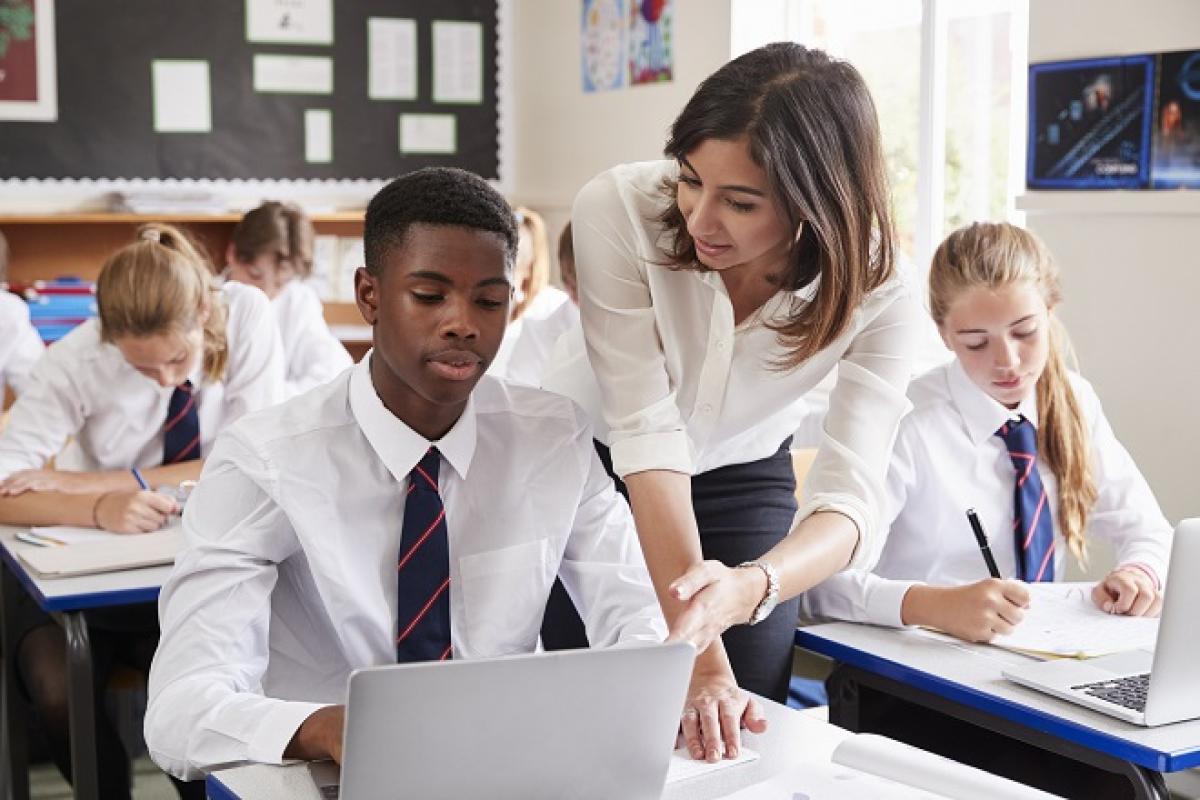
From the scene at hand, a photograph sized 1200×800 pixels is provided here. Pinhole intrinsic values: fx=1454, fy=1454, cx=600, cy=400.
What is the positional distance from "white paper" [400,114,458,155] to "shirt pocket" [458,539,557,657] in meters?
4.40

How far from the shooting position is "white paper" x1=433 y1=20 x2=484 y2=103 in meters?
5.84

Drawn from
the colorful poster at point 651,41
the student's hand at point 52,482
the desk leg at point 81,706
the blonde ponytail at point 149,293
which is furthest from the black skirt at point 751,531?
the colorful poster at point 651,41

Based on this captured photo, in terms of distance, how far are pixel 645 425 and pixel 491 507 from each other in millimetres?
198

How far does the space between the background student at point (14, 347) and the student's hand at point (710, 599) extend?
2.94m

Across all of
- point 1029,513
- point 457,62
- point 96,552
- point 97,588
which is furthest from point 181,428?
point 457,62

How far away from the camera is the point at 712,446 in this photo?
191 centimetres

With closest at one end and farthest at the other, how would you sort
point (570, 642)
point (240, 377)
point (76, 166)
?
point (570, 642) < point (240, 377) < point (76, 166)

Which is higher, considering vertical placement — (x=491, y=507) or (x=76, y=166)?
(x=76, y=166)

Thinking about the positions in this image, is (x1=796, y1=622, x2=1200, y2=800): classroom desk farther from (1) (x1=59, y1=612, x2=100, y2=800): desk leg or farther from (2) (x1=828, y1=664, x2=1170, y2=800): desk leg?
(1) (x1=59, y1=612, x2=100, y2=800): desk leg

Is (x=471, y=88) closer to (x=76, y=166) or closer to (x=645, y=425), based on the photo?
(x=76, y=166)

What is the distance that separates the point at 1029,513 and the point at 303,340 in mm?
2544

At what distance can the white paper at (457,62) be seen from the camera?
584 centimetres

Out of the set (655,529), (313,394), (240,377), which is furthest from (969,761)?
(240,377)

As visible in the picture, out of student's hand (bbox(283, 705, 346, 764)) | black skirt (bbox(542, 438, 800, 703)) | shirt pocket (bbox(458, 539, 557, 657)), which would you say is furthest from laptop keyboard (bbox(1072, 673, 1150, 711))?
student's hand (bbox(283, 705, 346, 764))
